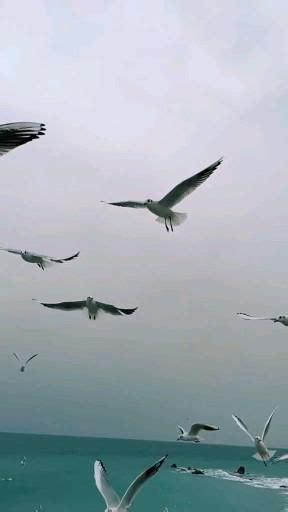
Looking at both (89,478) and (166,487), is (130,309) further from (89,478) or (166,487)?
(89,478)

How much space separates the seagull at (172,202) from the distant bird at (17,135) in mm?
6690

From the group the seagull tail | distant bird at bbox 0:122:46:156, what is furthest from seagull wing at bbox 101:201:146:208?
distant bird at bbox 0:122:46:156

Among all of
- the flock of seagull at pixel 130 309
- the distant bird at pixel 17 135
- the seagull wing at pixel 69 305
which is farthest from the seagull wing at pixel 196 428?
the distant bird at pixel 17 135

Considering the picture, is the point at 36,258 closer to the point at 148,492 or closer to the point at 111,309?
the point at 111,309

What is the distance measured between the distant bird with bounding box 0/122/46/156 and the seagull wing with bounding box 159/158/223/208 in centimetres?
660

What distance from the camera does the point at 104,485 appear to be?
9.95 m

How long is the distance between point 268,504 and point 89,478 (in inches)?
1422

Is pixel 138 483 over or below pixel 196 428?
below

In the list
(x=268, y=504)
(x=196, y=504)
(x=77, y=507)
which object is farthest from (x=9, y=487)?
(x=268, y=504)

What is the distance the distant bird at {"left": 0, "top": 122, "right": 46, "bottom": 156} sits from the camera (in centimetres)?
293

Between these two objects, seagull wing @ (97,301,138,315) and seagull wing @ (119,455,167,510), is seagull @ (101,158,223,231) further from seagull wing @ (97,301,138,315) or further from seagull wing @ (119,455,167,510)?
seagull wing @ (119,455,167,510)

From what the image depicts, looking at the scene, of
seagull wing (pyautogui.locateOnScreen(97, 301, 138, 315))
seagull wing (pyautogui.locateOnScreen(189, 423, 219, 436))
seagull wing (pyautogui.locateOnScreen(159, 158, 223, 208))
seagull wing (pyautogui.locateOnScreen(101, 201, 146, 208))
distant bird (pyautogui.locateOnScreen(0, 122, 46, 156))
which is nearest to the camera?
distant bird (pyautogui.locateOnScreen(0, 122, 46, 156))

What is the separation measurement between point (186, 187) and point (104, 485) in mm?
4189

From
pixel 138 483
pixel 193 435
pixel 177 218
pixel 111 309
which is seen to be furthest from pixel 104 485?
pixel 193 435
